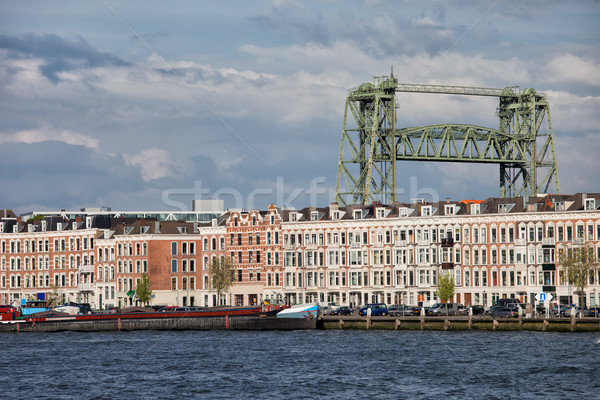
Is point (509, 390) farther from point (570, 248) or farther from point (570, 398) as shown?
point (570, 248)

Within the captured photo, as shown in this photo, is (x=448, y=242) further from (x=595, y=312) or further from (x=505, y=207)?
(x=595, y=312)

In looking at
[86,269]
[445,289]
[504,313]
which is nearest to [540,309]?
[504,313]

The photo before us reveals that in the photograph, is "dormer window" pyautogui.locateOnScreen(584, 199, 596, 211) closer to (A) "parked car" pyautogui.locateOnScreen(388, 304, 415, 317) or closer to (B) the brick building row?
(B) the brick building row

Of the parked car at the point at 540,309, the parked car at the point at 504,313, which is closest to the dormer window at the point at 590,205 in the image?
the parked car at the point at 540,309

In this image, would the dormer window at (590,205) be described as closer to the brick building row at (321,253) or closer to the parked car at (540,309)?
the brick building row at (321,253)

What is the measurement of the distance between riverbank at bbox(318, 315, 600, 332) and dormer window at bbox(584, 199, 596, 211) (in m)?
25.5

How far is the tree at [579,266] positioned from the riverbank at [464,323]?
14758 mm

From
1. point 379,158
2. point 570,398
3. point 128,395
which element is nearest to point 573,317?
point 570,398

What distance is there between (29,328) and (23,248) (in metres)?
50.2

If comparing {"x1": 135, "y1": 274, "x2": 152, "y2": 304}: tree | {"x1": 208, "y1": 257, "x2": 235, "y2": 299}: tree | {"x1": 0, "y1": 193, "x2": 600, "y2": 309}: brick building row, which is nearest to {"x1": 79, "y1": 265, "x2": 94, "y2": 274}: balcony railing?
{"x1": 0, "y1": 193, "x2": 600, "y2": 309}: brick building row

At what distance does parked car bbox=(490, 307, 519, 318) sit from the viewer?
100375mm

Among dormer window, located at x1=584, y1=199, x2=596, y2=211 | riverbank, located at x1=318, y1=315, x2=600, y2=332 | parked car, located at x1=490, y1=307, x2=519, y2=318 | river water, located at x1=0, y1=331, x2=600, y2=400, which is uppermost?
dormer window, located at x1=584, y1=199, x2=596, y2=211

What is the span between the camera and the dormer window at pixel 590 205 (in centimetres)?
11444

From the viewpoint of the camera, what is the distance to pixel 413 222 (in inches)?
5030
